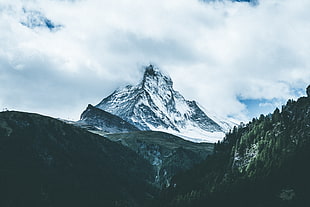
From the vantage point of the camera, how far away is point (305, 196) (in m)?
194

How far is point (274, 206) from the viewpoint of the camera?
19900cm

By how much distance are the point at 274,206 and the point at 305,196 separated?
15.0 metres
